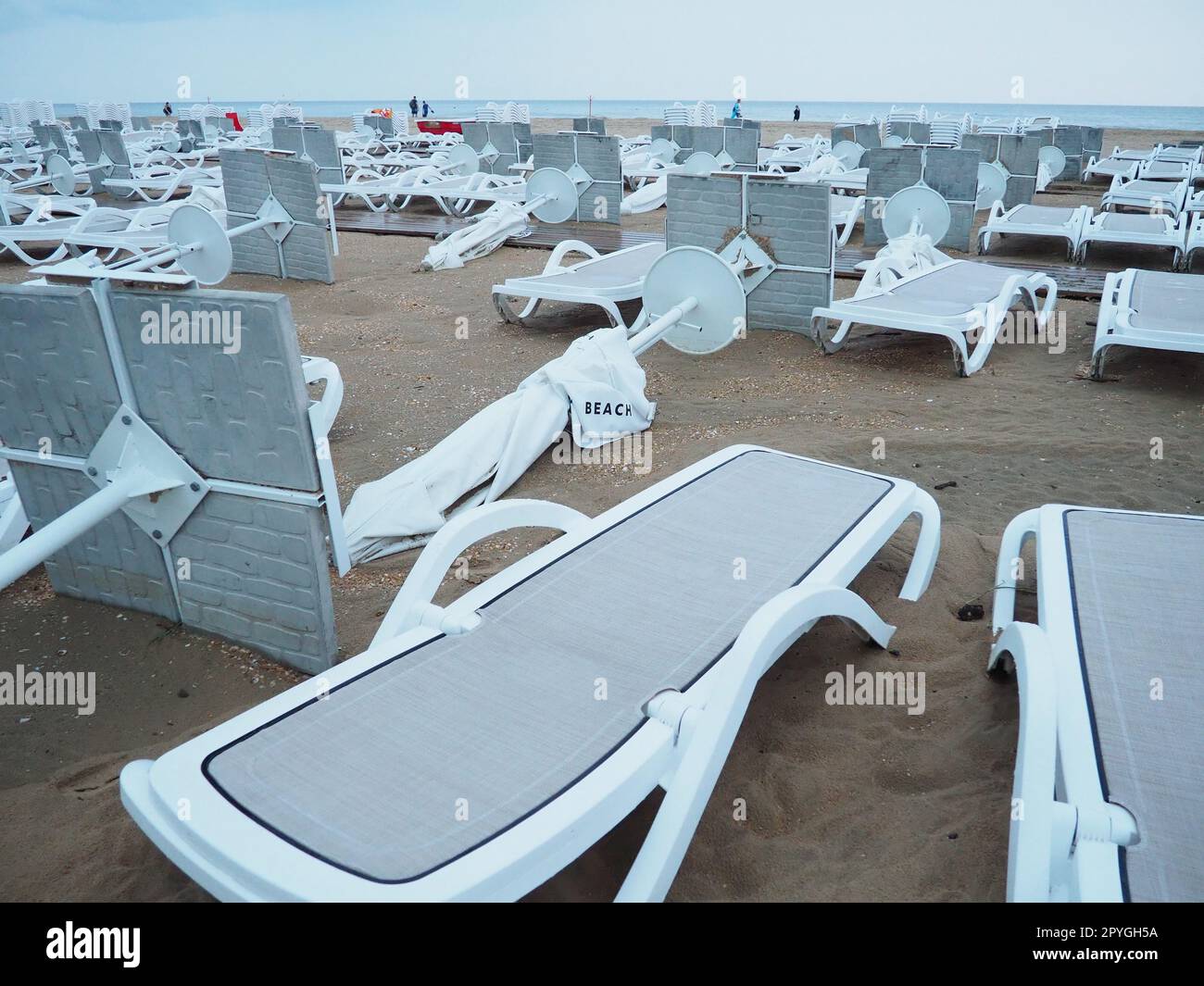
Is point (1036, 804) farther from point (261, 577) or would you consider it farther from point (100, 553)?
point (100, 553)

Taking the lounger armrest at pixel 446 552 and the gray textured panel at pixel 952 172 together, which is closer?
the lounger armrest at pixel 446 552

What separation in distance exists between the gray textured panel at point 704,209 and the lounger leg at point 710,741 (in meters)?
3.97

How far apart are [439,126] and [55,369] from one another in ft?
67.4

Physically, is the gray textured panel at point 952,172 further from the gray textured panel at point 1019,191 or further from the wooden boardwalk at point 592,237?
the gray textured panel at point 1019,191

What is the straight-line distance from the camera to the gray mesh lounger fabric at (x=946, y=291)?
498cm

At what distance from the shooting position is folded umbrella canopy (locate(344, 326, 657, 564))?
3.19m

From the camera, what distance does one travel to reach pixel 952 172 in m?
8.16

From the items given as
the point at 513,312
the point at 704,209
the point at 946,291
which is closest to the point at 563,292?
the point at 513,312

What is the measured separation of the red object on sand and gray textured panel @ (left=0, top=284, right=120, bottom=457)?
19.5 m

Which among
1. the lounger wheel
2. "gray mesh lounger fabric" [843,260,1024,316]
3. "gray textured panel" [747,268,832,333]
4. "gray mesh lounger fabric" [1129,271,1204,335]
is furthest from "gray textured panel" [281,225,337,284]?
"gray mesh lounger fabric" [1129,271,1204,335]

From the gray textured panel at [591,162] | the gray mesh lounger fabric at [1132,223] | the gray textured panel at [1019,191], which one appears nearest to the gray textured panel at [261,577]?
the gray mesh lounger fabric at [1132,223]

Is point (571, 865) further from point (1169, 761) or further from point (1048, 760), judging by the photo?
point (1169, 761)

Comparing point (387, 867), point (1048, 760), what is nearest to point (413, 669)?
point (387, 867)

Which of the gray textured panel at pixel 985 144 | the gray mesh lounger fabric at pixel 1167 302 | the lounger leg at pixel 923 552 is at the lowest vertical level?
the lounger leg at pixel 923 552
